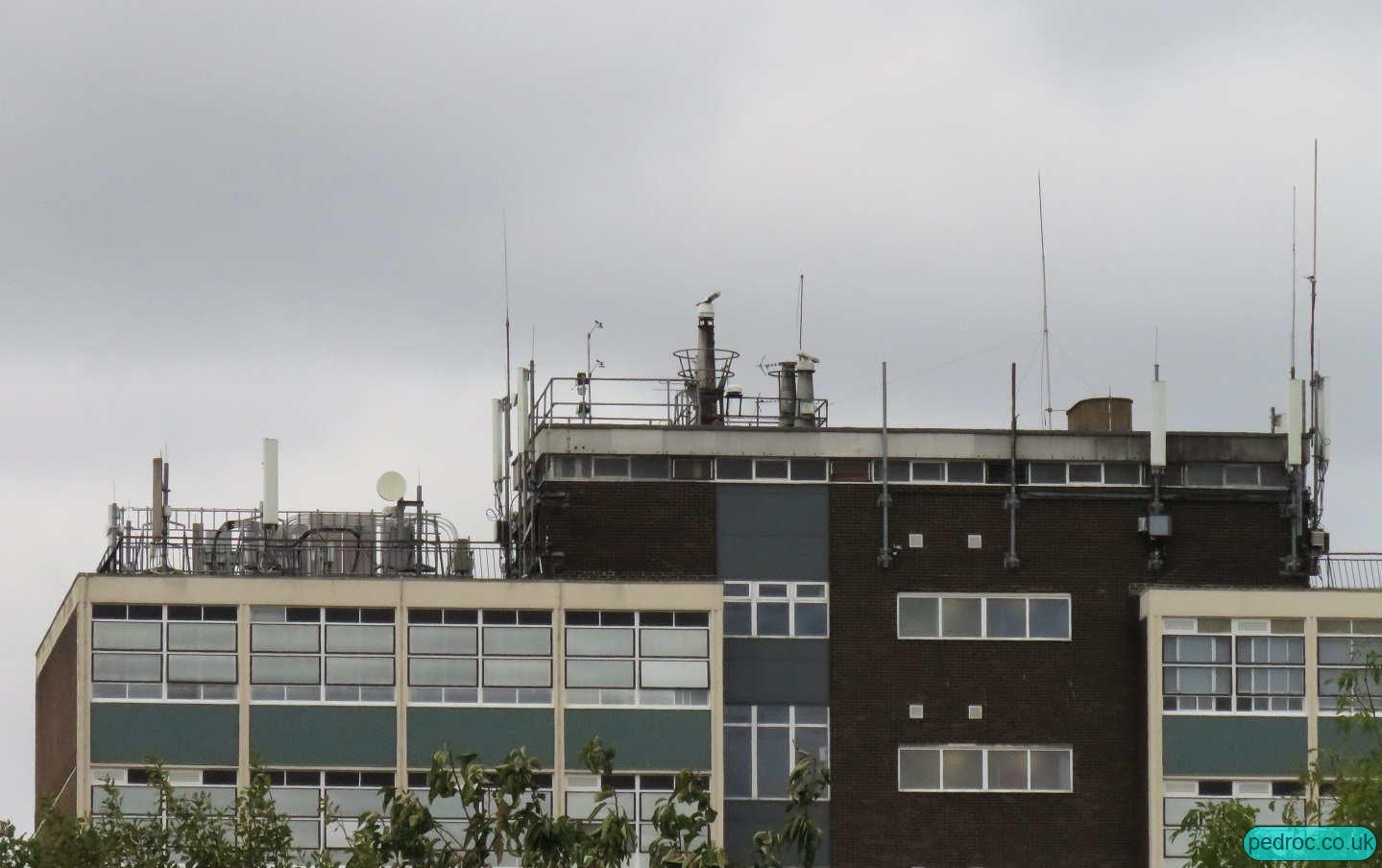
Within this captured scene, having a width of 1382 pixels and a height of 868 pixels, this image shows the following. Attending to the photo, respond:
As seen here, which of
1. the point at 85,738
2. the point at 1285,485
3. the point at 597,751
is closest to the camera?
the point at 597,751

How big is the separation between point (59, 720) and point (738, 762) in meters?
15.5

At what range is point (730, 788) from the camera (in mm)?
73875

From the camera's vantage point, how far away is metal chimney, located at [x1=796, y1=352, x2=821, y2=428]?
255 feet

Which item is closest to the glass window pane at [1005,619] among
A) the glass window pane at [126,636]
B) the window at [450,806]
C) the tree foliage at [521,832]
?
the window at [450,806]

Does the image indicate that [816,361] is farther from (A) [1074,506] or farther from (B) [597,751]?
(B) [597,751]

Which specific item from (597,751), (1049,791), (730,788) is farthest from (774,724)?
(597,751)

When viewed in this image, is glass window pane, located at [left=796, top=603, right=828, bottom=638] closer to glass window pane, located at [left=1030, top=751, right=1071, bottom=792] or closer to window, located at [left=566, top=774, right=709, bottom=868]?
window, located at [left=566, top=774, right=709, bottom=868]

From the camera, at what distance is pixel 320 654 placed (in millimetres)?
72375

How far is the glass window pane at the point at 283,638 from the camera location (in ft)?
237

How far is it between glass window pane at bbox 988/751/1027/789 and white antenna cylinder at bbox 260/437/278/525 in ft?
55.3

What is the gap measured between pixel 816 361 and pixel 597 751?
110 feet

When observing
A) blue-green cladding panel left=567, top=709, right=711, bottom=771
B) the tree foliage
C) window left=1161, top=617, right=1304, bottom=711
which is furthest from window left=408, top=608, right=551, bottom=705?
the tree foliage

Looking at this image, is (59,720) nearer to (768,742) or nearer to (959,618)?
(768,742)

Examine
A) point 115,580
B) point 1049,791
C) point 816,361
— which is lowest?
point 1049,791
